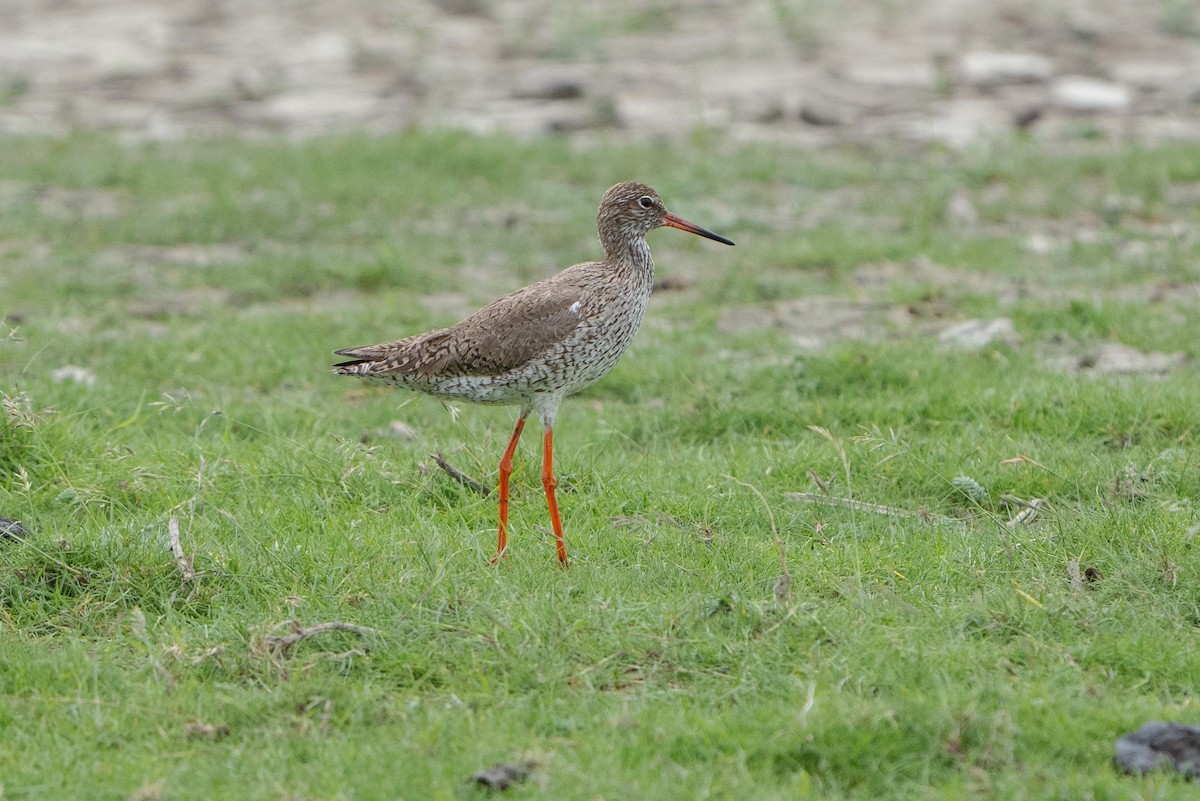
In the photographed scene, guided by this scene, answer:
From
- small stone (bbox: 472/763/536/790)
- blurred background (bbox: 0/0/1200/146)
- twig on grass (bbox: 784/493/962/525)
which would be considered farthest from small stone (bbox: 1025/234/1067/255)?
small stone (bbox: 472/763/536/790)

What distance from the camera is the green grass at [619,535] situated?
4805mm

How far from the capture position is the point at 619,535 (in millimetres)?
6512

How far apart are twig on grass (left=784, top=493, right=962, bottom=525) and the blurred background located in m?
8.77

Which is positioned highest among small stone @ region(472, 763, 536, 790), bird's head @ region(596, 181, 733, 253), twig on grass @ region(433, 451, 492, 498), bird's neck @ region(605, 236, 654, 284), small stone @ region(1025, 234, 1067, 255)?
bird's head @ region(596, 181, 733, 253)

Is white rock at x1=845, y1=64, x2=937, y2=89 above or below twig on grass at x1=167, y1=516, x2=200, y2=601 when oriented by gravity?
below

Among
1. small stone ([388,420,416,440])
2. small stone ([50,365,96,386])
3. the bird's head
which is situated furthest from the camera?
small stone ([50,365,96,386])

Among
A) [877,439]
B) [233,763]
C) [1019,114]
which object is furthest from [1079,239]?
[233,763]

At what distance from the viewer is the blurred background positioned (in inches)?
635

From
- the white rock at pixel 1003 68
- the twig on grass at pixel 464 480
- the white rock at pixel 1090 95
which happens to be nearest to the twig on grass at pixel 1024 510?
the twig on grass at pixel 464 480

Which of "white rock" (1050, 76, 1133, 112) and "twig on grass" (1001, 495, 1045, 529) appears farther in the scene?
"white rock" (1050, 76, 1133, 112)

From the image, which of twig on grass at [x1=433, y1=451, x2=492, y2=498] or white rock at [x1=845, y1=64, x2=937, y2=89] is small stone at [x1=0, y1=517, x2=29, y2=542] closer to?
twig on grass at [x1=433, y1=451, x2=492, y2=498]

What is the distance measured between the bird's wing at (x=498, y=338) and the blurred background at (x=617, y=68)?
8850 millimetres

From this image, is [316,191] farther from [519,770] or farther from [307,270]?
[519,770]

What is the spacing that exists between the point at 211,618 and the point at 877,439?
10.6 ft
